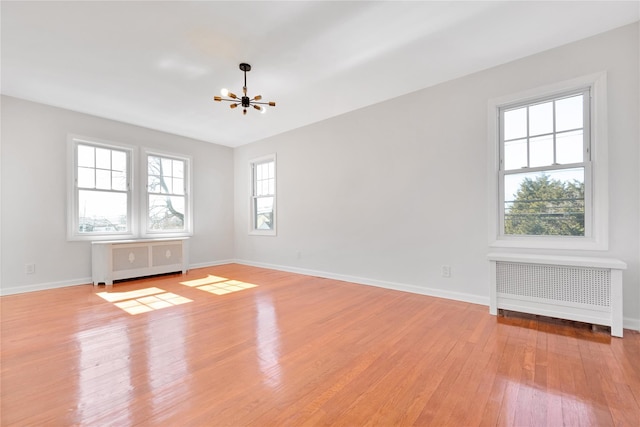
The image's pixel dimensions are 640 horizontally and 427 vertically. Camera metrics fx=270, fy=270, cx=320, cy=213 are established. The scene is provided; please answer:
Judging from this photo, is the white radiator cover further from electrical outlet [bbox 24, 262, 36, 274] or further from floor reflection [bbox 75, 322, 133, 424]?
floor reflection [bbox 75, 322, 133, 424]

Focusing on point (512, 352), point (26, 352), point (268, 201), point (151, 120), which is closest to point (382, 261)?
point (512, 352)

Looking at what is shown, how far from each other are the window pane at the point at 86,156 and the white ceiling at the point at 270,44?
0.74 metres

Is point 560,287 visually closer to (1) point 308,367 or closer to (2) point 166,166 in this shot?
(1) point 308,367

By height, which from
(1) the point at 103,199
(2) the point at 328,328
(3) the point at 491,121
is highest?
(3) the point at 491,121

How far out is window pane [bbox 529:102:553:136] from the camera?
9.55ft

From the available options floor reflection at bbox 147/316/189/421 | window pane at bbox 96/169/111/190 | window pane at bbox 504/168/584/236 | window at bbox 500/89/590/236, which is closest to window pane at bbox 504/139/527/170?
window at bbox 500/89/590/236

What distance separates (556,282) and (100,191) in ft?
21.0

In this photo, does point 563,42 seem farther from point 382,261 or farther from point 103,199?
point 103,199

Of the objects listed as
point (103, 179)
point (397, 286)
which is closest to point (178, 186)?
point (103, 179)

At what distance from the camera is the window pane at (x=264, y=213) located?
5816mm

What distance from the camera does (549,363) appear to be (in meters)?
1.89

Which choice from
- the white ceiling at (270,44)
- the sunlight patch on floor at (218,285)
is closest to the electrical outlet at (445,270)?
the white ceiling at (270,44)

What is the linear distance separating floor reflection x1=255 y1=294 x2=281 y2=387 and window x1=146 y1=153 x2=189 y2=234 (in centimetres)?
325

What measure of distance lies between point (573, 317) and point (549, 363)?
934 mm
